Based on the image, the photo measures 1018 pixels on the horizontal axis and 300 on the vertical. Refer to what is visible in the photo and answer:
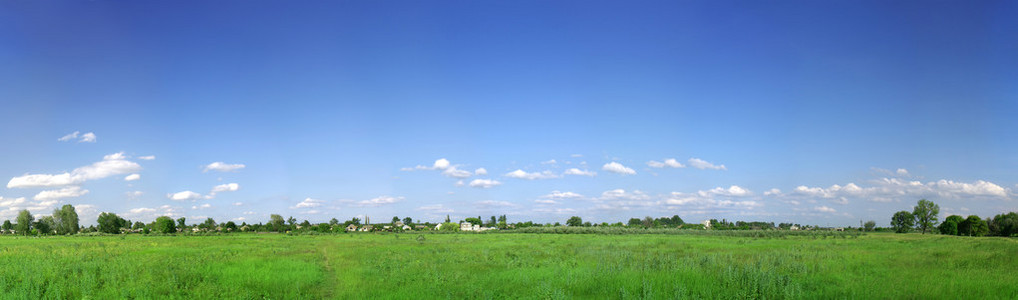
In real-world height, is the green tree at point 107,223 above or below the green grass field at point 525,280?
below

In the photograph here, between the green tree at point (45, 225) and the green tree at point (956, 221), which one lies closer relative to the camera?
the green tree at point (956, 221)

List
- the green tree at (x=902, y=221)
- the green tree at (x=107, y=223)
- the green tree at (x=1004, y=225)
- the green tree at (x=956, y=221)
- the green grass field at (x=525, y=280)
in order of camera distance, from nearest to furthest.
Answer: the green grass field at (x=525, y=280)
the green tree at (x=1004, y=225)
the green tree at (x=956, y=221)
the green tree at (x=902, y=221)
the green tree at (x=107, y=223)

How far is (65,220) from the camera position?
113938 millimetres

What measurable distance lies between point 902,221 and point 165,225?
16542 centimetres

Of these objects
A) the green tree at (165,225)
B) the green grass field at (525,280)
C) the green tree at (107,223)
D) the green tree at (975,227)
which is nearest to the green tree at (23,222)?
the green tree at (107,223)

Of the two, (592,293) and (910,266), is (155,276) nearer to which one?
(592,293)

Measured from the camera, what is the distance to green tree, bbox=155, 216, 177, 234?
369ft

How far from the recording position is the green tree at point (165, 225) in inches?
4424

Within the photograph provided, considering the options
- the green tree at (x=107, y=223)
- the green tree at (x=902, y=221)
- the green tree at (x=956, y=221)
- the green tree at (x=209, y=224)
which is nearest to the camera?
the green tree at (x=956, y=221)

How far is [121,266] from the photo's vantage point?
20312mm

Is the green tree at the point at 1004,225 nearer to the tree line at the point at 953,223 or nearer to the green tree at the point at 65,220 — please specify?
the tree line at the point at 953,223

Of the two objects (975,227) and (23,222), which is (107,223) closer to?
(23,222)

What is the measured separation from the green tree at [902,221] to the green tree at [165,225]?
162 m

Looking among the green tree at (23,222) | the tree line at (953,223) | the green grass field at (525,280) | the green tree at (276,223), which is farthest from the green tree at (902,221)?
the green tree at (23,222)
